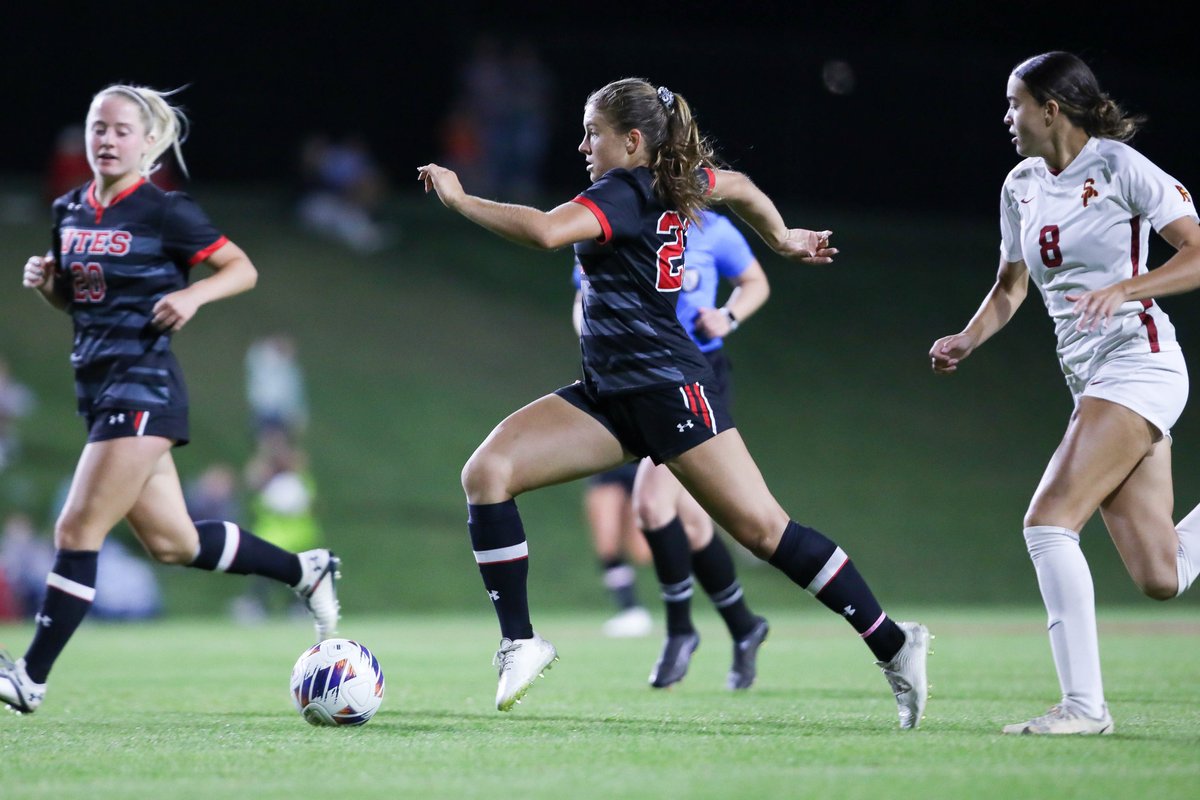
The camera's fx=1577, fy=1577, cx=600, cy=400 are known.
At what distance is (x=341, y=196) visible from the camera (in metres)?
23.7

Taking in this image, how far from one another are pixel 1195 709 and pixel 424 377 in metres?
15.5

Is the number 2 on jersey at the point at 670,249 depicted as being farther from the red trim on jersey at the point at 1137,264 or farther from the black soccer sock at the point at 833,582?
the red trim on jersey at the point at 1137,264

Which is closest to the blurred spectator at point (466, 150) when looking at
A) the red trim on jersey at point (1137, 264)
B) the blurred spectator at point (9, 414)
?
the blurred spectator at point (9, 414)

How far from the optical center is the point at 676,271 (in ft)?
18.4

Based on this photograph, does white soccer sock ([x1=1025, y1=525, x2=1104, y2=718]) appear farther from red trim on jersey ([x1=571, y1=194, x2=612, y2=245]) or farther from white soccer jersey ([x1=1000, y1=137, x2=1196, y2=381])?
red trim on jersey ([x1=571, y1=194, x2=612, y2=245])

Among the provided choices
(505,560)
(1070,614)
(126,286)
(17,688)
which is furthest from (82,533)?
(1070,614)

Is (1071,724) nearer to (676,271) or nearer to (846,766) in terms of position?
(846,766)

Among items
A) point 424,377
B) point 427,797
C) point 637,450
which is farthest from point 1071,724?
point 424,377

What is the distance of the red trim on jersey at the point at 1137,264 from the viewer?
5.24 metres

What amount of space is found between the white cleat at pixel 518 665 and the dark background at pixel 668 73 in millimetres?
18658

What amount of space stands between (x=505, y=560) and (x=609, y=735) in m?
0.78

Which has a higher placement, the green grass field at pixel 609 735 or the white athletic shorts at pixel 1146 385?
the white athletic shorts at pixel 1146 385

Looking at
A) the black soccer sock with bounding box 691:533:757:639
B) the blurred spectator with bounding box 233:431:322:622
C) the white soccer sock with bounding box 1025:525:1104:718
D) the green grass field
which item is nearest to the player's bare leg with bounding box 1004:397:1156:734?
the white soccer sock with bounding box 1025:525:1104:718

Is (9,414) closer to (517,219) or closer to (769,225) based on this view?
(769,225)
